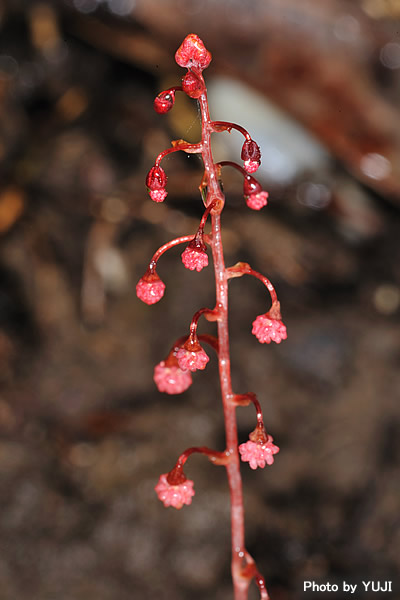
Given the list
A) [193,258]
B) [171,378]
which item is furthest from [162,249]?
[171,378]

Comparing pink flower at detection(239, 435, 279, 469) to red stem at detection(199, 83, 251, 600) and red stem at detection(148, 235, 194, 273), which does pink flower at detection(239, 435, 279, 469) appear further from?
red stem at detection(148, 235, 194, 273)

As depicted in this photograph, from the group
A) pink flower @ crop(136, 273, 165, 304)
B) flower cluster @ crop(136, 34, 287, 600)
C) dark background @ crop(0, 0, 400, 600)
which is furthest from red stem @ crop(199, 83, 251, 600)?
dark background @ crop(0, 0, 400, 600)

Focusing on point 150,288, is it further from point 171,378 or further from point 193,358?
point 171,378

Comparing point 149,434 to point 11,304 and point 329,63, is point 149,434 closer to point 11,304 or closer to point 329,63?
point 11,304

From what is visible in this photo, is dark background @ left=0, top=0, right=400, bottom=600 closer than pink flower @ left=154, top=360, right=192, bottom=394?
No

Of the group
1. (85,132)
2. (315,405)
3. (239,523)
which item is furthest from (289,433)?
(85,132)

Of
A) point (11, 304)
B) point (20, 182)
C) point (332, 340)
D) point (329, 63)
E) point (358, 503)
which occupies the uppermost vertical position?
point (329, 63)
